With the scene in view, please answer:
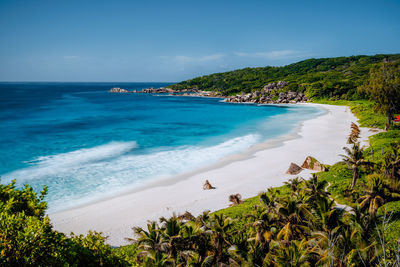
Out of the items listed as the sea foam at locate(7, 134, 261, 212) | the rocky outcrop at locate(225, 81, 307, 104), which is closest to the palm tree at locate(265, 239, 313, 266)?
the sea foam at locate(7, 134, 261, 212)

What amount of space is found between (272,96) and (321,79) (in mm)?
29513

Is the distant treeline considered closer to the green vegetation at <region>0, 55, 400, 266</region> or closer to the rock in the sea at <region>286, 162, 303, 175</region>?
the rock in the sea at <region>286, 162, 303, 175</region>

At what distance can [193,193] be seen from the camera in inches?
963

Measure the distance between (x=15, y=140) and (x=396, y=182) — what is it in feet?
209

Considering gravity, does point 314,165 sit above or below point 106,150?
above

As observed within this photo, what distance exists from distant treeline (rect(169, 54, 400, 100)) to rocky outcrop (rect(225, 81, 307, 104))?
398cm

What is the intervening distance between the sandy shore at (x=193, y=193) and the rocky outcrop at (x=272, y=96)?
79.2 metres

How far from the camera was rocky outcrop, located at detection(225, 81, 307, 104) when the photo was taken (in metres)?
115

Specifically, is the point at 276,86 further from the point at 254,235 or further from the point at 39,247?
the point at 39,247

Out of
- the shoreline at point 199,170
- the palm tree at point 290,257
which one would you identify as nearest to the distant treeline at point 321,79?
the shoreline at point 199,170

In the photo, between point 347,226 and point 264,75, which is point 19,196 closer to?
point 347,226

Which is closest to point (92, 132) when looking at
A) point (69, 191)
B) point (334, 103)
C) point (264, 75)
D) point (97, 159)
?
point (97, 159)

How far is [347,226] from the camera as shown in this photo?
12.1 metres

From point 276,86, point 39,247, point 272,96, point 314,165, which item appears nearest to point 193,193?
point 314,165
